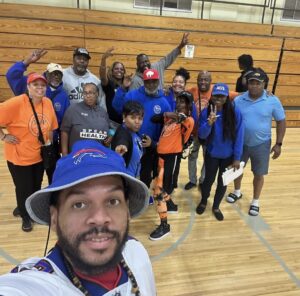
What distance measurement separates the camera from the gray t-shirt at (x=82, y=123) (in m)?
2.73

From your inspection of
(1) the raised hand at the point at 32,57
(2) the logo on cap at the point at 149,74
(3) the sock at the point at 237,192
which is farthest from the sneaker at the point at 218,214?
(1) the raised hand at the point at 32,57

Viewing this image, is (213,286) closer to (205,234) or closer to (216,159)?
(205,234)

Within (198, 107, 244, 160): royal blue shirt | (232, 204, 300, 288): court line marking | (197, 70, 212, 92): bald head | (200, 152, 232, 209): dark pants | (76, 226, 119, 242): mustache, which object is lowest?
(232, 204, 300, 288): court line marking

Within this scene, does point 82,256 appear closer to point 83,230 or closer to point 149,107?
point 83,230

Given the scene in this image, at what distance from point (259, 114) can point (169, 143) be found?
37.8 inches

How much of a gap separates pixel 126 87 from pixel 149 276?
8.86 feet

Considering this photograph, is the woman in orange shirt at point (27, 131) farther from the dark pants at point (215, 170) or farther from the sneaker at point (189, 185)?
the sneaker at point (189, 185)

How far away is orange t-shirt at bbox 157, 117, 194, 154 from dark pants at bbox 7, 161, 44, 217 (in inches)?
46.5

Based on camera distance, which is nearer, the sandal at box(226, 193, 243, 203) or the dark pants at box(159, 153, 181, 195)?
the dark pants at box(159, 153, 181, 195)

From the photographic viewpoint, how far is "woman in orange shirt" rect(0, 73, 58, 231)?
8.00 feet

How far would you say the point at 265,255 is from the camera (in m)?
2.79

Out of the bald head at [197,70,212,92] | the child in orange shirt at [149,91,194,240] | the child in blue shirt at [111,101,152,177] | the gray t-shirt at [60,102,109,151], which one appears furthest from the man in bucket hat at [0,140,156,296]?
the bald head at [197,70,212,92]

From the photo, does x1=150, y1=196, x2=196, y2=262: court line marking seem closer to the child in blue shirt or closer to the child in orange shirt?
the child in orange shirt

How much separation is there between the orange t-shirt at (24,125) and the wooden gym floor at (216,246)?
0.84 m
